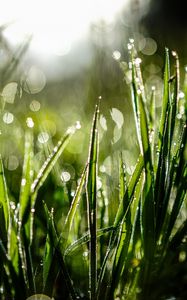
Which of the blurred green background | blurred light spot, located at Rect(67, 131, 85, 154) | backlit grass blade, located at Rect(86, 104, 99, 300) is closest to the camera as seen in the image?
backlit grass blade, located at Rect(86, 104, 99, 300)

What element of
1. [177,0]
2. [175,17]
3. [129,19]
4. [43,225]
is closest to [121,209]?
[43,225]

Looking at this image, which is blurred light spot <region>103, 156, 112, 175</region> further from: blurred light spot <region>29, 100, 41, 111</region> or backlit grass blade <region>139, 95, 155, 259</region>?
backlit grass blade <region>139, 95, 155, 259</region>

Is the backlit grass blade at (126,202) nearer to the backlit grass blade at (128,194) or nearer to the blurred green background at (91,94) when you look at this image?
the backlit grass blade at (128,194)

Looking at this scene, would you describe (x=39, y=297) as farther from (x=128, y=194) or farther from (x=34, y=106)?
(x=34, y=106)

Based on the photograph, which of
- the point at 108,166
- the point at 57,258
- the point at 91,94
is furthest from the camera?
the point at 91,94

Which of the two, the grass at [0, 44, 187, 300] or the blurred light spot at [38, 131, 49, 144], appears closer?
the grass at [0, 44, 187, 300]

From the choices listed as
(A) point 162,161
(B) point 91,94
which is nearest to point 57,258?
(A) point 162,161

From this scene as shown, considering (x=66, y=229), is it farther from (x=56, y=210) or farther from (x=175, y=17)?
(x=175, y=17)

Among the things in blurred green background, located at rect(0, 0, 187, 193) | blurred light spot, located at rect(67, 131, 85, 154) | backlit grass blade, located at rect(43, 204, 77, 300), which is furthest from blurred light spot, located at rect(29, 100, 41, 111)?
backlit grass blade, located at rect(43, 204, 77, 300)

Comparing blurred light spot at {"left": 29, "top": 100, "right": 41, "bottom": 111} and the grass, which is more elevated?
blurred light spot at {"left": 29, "top": 100, "right": 41, "bottom": 111}
